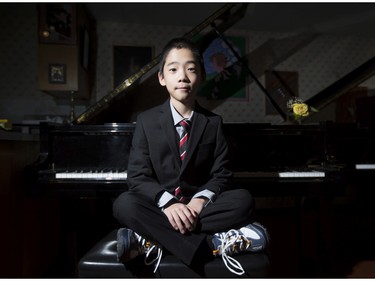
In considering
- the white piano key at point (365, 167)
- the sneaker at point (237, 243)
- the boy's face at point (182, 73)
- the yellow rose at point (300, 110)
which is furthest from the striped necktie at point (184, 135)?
the white piano key at point (365, 167)

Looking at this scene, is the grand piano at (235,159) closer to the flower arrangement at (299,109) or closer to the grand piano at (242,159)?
the grand piano at (242,159)

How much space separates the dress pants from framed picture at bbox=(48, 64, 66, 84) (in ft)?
6.28

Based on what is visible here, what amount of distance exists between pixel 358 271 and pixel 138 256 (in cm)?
153

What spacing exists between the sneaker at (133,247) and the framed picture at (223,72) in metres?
2.30

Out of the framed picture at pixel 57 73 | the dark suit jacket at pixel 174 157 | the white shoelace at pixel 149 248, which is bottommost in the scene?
the white shoelace at pixel 149 248

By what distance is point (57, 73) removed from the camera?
253cm

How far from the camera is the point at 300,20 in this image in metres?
3.02

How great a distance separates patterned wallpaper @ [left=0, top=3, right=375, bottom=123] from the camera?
2.83 meters

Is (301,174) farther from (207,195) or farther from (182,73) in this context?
(182,73)

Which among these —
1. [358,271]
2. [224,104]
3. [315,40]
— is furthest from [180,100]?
[315,40]

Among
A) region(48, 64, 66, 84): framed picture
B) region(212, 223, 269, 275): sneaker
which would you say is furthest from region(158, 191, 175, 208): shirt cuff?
region(48, 64, 66, 84): framed picture

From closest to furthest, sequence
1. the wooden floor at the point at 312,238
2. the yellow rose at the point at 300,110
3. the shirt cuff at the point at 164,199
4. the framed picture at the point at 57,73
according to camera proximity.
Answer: the shirt cuff at the point at 164,199, the wooden floor at the point at 312,238, the yellow rose at the point at 300,110, the framed picture at the point at 57,73

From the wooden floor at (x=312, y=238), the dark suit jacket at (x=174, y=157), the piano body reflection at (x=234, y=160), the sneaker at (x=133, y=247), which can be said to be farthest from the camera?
A: the wooden floor at (x=312, y=238)

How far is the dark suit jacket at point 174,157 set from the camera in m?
1.15
